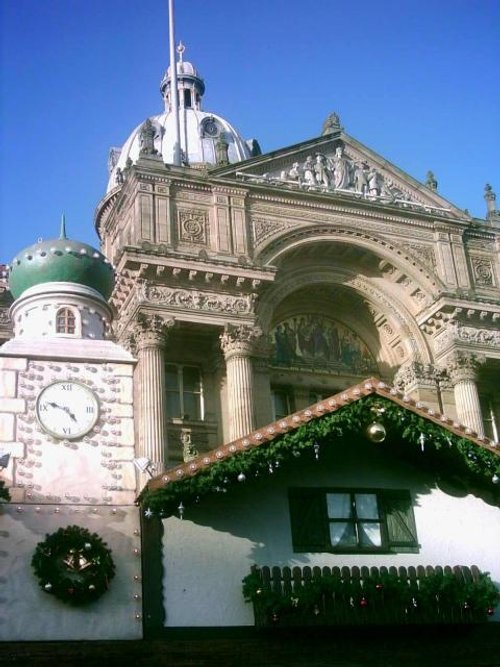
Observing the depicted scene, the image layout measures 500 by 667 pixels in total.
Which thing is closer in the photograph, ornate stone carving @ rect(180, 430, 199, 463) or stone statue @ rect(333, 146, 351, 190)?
ornate stone carving @ rect(180, 430, 199, 463)

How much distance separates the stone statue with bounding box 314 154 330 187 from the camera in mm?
36062

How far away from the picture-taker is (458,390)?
3394 centimetres

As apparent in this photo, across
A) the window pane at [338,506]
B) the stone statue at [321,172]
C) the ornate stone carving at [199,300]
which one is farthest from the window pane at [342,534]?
the stone statue at [321,172]

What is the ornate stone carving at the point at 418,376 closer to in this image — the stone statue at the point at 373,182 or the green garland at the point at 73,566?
the stone statue at the point at 373,182

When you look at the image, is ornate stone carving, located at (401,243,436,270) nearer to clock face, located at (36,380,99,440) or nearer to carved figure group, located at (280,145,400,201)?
carved figure group, located at (280,145,400,201)

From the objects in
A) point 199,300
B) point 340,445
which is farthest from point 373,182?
point 340,445

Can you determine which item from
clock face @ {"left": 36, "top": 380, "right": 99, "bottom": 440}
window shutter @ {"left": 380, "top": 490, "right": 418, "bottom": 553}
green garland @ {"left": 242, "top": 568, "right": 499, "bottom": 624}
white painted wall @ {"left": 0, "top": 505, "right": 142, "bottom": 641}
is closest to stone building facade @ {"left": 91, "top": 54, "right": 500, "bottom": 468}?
clock face @ {"left": 36, "top": 380, "right": 99, "bottom": 440}

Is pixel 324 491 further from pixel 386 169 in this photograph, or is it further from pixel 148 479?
pixel 386 169

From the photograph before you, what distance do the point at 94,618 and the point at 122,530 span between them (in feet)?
4.75

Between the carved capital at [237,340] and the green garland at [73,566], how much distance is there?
15434 millimetres

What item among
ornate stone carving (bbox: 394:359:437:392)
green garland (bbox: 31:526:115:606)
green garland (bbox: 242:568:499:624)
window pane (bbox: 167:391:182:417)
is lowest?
green garland (bbox: 242:568:499:624)

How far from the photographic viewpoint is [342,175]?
1439 inches

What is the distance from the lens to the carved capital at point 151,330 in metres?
30.1

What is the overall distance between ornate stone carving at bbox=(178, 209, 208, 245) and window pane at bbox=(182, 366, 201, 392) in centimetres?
396
